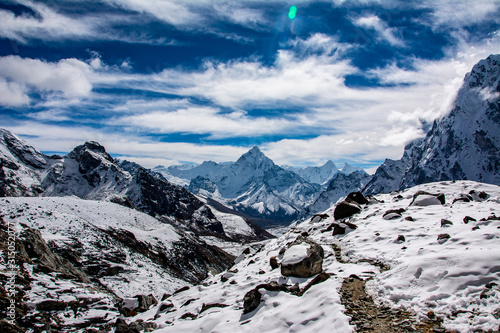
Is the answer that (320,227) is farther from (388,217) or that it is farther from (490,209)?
(490,209)

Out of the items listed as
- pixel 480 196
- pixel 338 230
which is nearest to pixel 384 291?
pixel 338 230

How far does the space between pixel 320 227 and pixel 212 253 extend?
345ft

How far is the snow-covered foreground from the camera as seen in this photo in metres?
7.80

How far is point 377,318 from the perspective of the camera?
819 centimetres

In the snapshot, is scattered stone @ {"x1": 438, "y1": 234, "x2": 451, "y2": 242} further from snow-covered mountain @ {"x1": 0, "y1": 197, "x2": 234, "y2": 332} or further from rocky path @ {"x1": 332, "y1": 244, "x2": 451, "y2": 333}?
snow-covered mountain @ {"x1": 0, "y1": 197, "x2": 234, "y2": 332}

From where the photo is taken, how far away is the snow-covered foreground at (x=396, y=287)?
780 centimetres

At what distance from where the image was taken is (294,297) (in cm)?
1084

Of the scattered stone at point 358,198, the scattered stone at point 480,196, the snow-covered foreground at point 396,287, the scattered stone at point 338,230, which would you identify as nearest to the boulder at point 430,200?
the scattered stone at point 480,196

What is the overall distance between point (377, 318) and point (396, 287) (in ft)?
6.63

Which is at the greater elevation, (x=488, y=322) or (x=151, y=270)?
(x=488, y=322)

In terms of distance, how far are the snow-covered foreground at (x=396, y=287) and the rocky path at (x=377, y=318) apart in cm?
25

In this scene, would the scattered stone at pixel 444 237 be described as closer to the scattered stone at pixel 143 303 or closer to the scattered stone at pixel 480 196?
the scattered stone at pixel 480 196

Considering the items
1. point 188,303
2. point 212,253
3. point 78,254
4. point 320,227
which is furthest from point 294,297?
point 212,253

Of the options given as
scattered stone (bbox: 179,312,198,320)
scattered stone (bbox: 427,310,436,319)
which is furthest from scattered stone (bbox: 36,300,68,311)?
scattered stone (bbox: 427,310,436,319)
